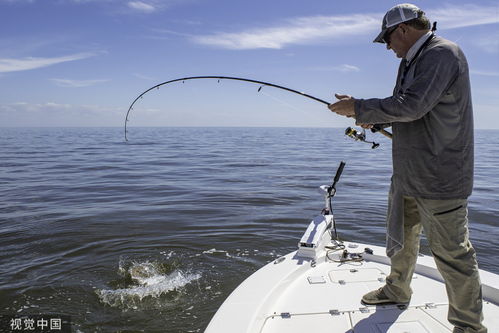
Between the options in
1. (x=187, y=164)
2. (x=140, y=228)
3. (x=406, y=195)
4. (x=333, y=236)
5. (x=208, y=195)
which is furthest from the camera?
(x=187, y=164)

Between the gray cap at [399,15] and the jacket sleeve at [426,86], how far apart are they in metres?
0.25

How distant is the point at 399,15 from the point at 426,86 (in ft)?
1.61

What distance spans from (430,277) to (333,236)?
1.29m

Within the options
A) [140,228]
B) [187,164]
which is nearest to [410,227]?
[140,228]

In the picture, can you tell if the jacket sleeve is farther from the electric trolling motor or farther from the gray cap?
the electric trolling motor

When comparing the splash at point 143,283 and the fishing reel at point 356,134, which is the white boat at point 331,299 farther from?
the splash at point 143,283

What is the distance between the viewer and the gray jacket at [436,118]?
2.04 m

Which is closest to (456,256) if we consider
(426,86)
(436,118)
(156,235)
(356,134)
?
(436,118)

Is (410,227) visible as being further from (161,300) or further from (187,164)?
(187,164)

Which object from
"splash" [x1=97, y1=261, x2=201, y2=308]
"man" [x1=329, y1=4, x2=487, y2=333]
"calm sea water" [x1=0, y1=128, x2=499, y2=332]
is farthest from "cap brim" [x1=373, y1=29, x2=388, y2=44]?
"splash" [x1=97, y1=261, x2=201, y2=308]

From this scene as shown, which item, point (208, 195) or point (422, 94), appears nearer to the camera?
point (422, 94)

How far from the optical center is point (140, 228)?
23.3ft

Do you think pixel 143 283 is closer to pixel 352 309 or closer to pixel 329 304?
pixel 329 304

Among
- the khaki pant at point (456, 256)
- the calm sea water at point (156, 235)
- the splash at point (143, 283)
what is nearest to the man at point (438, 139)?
the khaki pant at point (456, 256)
